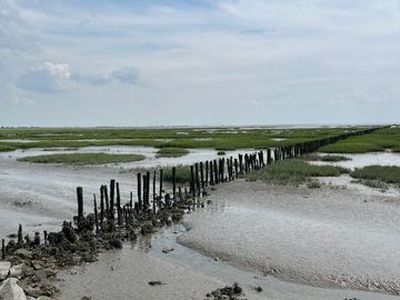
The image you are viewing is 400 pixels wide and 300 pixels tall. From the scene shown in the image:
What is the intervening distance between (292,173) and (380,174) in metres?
5.36

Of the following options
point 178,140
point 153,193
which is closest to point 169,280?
point 153,193

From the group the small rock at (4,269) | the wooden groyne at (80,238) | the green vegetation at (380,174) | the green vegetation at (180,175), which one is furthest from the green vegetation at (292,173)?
the small rock at (4,269)

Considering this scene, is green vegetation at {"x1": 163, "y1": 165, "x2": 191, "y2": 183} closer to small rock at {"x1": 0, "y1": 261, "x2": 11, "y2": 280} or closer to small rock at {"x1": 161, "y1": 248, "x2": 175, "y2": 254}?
small rock at {"x1": 161, "y1": 248, "x2": 175, "y2": 254}

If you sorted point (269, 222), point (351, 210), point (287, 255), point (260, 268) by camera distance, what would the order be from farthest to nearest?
1. point (351, 210)
2. point (269, 222)
3. point (287, 255)
4. point (260, 268)

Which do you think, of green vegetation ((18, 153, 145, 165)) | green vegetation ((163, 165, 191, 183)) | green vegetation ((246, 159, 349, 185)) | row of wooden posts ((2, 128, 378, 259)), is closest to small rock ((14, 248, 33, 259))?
row of wooden posts ((2, 128, 378, 259))

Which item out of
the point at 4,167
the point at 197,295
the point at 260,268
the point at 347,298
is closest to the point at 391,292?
the point at 347,298

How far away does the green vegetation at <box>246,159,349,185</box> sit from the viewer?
30297mm

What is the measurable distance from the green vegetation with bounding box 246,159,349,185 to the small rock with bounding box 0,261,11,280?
19.3 meters

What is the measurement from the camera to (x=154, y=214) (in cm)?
1973

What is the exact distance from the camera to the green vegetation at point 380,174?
29672 mm

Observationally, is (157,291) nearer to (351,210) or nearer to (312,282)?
(312,282)

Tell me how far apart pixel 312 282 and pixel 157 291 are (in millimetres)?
Result: 3763

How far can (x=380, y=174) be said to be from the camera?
31297 mm

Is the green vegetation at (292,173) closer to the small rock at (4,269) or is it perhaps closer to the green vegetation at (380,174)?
the green vegetation at (380,174)
